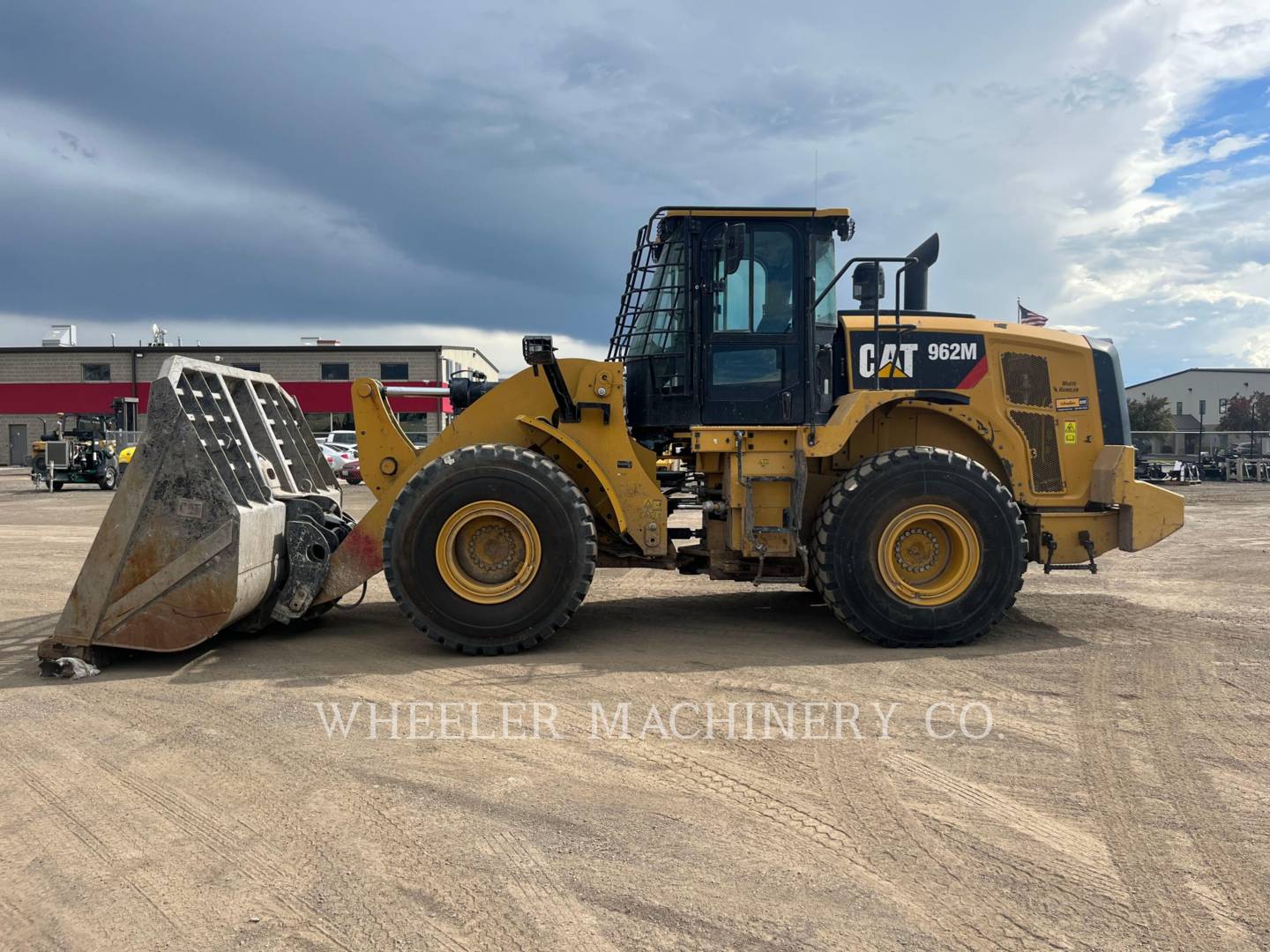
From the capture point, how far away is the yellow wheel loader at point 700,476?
18.2 feet

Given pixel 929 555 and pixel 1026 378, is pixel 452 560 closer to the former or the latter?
pixel 929 555

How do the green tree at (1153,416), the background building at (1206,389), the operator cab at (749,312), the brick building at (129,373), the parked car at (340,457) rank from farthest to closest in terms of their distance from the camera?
the background building at (1206,389), the green tree at (1153,416), the brick building at (129,373), the parked car at (340,457), the operator cab at (749,312)

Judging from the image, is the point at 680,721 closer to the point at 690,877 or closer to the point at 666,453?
the point at 690,877

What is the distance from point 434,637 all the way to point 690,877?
10.8 feet

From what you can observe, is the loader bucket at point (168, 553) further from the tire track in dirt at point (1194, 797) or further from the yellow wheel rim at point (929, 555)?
the tire track in dirt at point (1194, 797)

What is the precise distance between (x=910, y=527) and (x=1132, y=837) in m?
3.03

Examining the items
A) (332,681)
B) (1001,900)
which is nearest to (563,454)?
(332,681)

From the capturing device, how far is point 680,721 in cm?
448

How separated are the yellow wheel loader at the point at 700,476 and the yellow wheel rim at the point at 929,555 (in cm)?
2

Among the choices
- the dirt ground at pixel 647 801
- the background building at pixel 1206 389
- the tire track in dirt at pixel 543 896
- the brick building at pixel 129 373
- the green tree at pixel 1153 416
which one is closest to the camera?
the tire track in dirt at pixel 543 896

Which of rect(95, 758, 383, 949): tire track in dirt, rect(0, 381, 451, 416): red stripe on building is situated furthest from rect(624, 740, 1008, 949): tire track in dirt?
rect(0, 381, 451, 416): red stripe on building

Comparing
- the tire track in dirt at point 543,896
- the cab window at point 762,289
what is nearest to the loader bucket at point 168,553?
the tire track in dirt at point 543,896

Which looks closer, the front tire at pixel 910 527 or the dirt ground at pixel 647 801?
the dirt ground at pixel 647 801

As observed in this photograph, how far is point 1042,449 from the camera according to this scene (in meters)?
6.61
